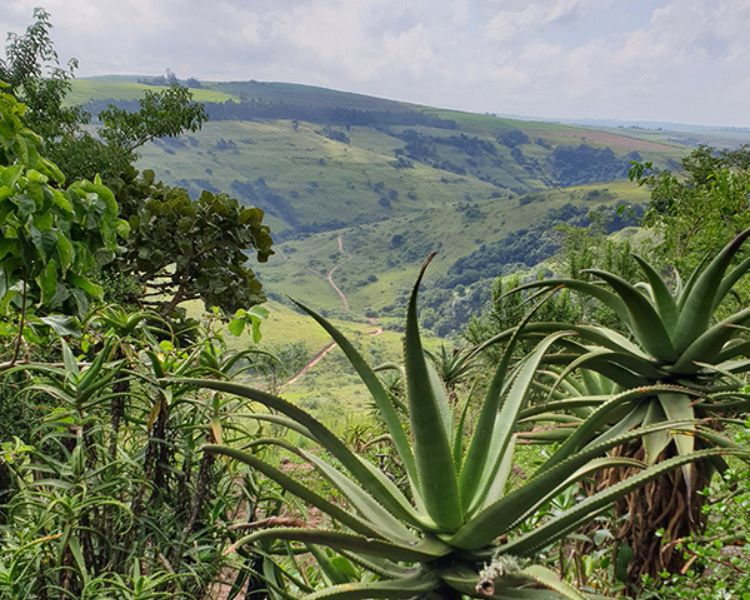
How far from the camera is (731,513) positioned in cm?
229

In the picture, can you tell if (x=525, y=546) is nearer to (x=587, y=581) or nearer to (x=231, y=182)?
(x=587, y=581)

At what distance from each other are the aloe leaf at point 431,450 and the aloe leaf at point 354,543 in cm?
9

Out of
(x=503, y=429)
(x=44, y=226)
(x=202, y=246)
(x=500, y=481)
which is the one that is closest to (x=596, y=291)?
(x=503, y=429)

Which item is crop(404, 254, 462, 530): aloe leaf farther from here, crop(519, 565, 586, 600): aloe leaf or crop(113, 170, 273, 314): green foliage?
crop(113, 170, 273, 314): green foliage

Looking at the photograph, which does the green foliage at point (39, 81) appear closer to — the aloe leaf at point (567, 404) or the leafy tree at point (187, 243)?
the leafy tree at point (187, 243)

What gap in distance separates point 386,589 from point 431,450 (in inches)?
16.6

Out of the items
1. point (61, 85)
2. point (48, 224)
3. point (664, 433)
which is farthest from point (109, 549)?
point (61, 85)

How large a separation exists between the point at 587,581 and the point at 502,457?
1.21m

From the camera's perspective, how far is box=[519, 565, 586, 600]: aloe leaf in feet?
4.76

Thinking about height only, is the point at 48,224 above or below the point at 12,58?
below

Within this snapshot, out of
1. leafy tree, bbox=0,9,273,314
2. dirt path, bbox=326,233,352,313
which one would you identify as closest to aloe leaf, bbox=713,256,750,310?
leafy tree, bbox=0,9,273,314

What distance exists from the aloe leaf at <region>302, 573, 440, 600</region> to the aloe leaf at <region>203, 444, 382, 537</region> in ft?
0.52

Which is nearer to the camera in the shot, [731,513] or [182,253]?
[731,513]

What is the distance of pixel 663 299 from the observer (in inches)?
124
